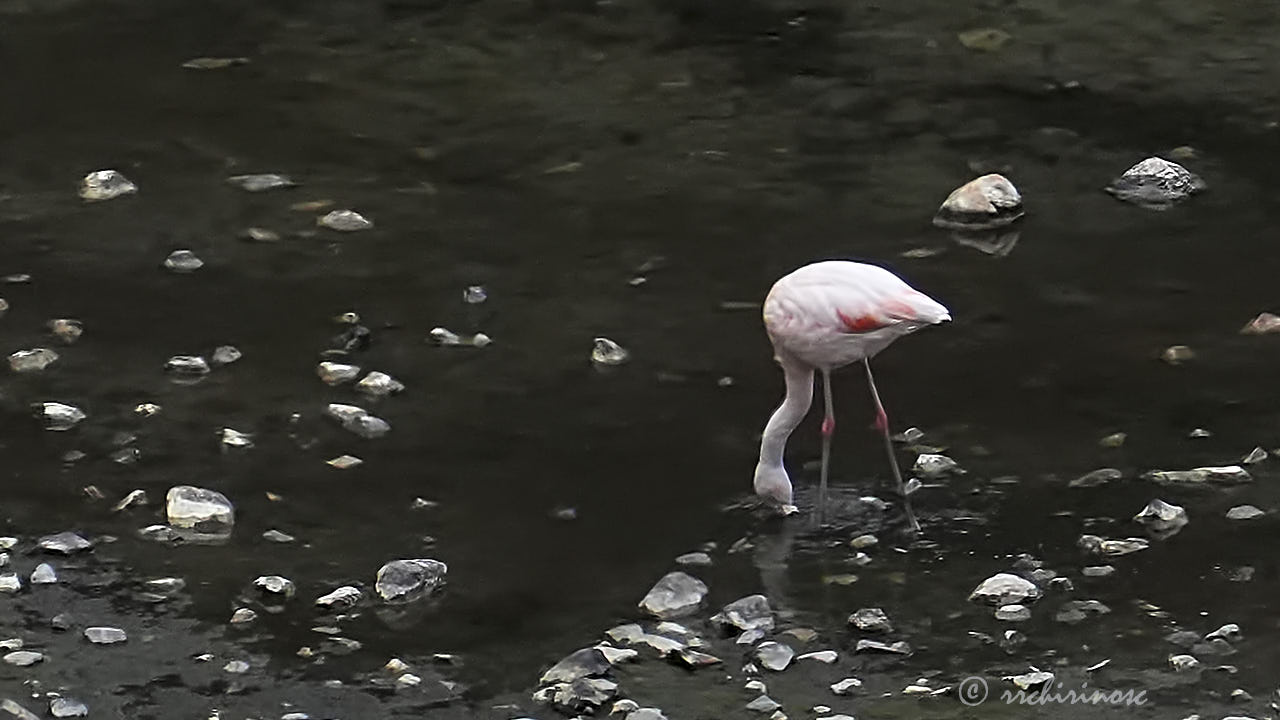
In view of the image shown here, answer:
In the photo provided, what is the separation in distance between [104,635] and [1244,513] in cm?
312

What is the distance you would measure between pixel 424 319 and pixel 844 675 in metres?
2.73

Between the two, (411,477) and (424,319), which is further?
(424,319)

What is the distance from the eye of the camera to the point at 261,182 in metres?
8.66

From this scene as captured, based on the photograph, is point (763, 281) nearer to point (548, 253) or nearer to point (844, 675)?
point (548, 253)

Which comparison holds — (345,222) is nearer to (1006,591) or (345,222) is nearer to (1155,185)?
(1155,185)

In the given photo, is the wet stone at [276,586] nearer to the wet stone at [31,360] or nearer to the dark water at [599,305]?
the dark water at [599,305]

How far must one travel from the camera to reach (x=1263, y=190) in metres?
8.50

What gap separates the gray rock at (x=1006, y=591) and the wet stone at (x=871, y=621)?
0.90 ft

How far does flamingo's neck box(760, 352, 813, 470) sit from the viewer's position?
5.92 metres

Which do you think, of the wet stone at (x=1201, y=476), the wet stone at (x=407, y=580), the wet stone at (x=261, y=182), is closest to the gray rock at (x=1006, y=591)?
the wet stone at (x=1201, y=476)

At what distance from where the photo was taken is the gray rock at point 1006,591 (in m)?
5.44

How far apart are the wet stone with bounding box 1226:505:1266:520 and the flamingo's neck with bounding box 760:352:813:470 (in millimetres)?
1220

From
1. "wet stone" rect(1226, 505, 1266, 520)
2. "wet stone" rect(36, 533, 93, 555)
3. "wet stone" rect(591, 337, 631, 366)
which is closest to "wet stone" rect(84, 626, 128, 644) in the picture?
"wet stone" rect(36, 533, 93, 555)

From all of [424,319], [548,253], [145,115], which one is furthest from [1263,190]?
[145,115]
